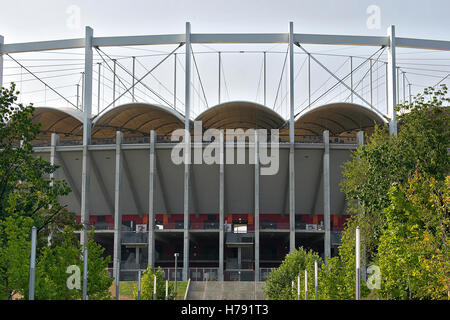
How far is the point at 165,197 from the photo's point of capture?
62.3m

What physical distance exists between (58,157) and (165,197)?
36.1 feet

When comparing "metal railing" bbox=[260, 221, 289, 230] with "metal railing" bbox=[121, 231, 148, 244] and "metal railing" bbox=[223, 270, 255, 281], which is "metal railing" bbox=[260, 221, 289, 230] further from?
"metal railing" bbox=[121, 231, 148, 244]

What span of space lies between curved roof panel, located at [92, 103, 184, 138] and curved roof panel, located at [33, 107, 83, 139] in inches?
91.6

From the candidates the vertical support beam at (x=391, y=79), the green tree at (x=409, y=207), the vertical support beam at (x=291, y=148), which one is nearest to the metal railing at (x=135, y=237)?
the vertical support beam at (x=291, y=148)

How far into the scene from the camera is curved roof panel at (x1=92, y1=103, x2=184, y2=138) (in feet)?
192

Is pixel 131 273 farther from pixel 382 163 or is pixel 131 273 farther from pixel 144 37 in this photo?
pixel 382 163

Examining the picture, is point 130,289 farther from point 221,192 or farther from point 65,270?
point 65,270

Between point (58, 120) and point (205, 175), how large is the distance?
18.0 meters

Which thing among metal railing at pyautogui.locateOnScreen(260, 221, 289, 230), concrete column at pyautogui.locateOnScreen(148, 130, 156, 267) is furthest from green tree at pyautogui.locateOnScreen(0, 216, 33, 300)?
metal railing at pyautogui.locateOnScreen(260, 221, 289, 230)

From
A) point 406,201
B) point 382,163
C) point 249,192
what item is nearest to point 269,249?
point 249,192

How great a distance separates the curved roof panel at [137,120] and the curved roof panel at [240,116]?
3163 millimetres

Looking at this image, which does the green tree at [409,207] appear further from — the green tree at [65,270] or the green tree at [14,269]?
the green tree at [14,269]

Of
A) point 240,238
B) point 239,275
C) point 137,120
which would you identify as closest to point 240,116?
point 137,120

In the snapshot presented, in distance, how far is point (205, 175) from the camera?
5912 cm
